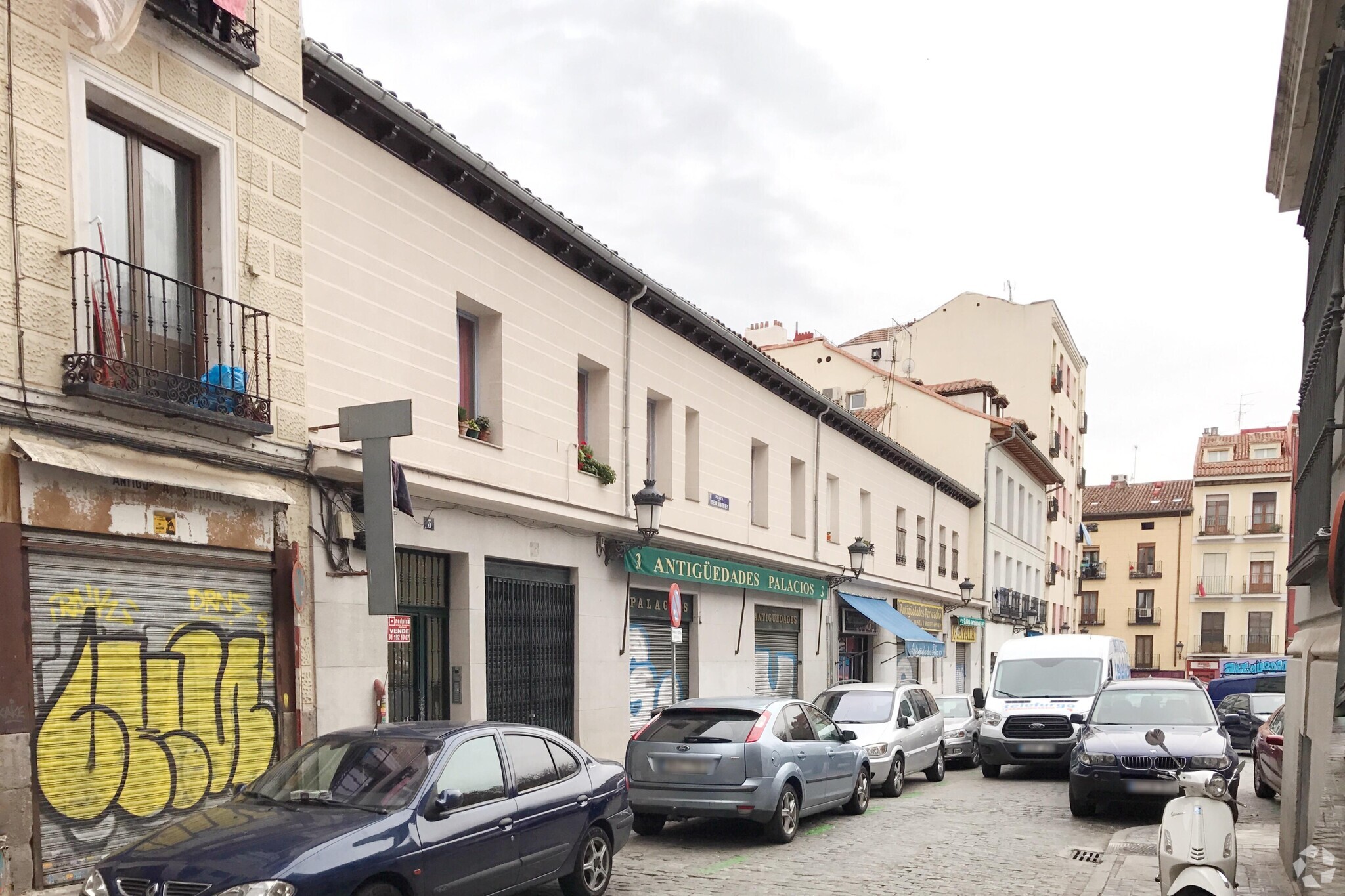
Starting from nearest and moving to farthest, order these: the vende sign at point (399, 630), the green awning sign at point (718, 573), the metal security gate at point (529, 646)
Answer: the vende sign at point (399, 630), the metal security gate at point (529, 646), the green awning sign at point (718, 573)

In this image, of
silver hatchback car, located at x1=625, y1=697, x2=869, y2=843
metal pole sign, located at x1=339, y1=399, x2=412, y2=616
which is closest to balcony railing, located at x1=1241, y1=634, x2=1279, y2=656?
silver hatchback car, located at x1=625, y1=697, x2=869, y2=843

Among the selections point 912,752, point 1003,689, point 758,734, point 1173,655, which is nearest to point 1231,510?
point 1173,655

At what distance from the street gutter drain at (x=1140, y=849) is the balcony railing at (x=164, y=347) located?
905cm

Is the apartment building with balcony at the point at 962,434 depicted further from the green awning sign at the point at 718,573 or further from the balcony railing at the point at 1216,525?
the balcony railing at the point at 1216,525

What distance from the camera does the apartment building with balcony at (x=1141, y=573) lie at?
64.3m

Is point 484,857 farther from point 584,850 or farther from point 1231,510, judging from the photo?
point 1231,510

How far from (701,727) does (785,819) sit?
1247 mm

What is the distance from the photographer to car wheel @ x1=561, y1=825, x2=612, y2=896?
841 cm

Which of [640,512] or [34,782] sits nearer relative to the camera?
[34,782]

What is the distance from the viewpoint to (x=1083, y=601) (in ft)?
221

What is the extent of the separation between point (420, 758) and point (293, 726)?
3417mm

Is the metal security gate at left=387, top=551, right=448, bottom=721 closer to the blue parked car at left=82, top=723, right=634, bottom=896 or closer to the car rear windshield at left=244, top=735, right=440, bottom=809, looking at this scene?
the blue parked car at left=82, top=723, right=634, bottom=896

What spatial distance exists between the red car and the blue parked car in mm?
10061

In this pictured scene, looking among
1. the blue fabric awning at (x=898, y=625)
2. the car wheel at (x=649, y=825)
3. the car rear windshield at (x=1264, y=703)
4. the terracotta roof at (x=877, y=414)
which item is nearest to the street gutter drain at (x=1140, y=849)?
the car wheel at (x=649, y=825)
